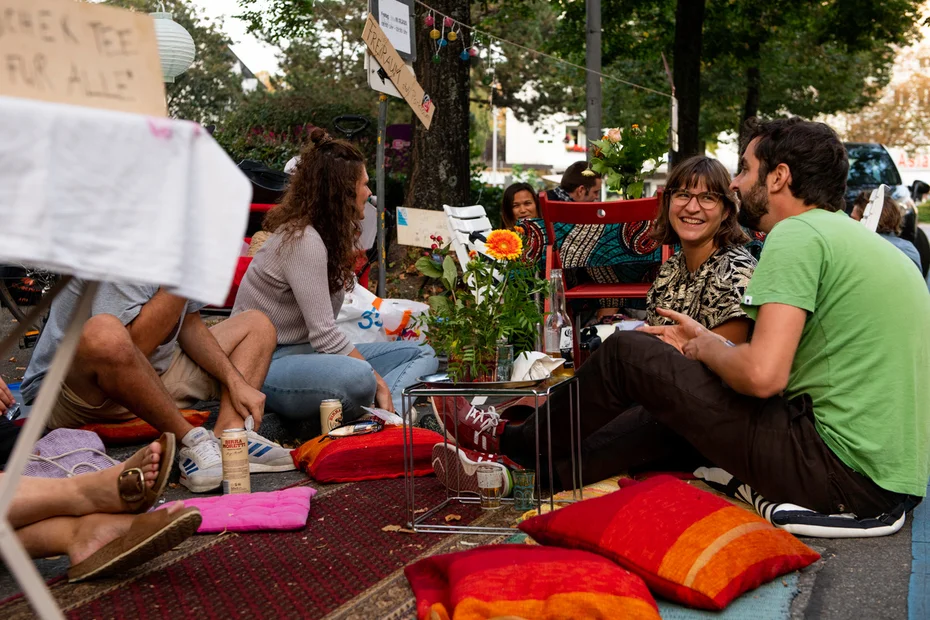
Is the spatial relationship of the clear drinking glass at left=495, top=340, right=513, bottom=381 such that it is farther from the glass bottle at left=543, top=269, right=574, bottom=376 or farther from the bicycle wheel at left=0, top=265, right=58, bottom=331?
the bicycle wheel at left=0, top=265, right=58, bottom=331

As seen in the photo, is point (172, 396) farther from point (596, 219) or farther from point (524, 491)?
point (596, 219)

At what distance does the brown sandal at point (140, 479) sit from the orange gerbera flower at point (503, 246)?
61.5 inches

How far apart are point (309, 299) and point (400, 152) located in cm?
910

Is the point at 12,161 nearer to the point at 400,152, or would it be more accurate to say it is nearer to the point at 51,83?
the point at 51,83

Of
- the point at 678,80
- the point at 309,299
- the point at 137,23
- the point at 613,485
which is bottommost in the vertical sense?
the point at 613,485

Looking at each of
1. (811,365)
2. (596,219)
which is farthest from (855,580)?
(596,219)

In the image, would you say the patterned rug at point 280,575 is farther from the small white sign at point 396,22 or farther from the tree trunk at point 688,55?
the tree trunk at point 688,55

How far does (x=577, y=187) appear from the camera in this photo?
791 cm

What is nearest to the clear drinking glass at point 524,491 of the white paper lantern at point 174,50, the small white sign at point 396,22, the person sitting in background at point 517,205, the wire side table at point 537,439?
the wire side table at point 537,439

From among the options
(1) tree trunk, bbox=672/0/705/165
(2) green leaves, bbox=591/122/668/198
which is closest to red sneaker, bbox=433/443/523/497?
(2) green leaves, bbox=591/122/668/198

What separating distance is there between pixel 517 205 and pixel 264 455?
12.8ft

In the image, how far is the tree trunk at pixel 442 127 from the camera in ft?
29.4

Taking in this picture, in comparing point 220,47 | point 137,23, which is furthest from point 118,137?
point 220,47

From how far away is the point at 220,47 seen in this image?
21266 mm
